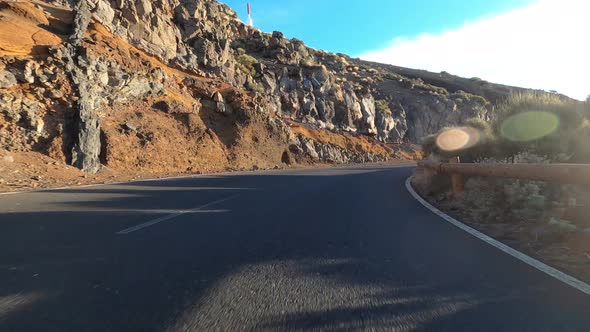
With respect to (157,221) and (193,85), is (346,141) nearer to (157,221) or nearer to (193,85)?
(193,85)

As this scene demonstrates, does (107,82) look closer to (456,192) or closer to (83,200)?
(83,200)

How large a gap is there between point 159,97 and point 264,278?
93.0 ft

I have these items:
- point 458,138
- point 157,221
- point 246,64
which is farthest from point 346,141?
point 157,221

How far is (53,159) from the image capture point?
62.0 feet

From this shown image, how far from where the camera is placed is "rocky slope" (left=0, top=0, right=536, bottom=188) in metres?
20.7

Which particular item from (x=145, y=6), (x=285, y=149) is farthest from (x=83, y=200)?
(x=145, y=6)

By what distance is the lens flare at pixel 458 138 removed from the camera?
16.4 meters

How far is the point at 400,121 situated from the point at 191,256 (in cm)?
7318

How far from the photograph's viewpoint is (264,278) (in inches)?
159

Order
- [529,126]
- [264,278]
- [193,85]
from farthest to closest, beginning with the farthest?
[193,85] < [529,126] < [264,278]

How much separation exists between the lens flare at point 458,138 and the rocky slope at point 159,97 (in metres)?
4.09

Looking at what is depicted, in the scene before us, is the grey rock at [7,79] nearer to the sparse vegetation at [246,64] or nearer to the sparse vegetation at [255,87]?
the sparse vegetation at [255,87]

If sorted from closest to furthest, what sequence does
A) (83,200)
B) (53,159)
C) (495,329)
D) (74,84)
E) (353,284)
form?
(495,329), (353,284), (83,200), (53,159), (74,84)

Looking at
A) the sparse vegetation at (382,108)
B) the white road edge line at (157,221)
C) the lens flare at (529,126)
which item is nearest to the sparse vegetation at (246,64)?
the sparse vegetation at (382,108)
